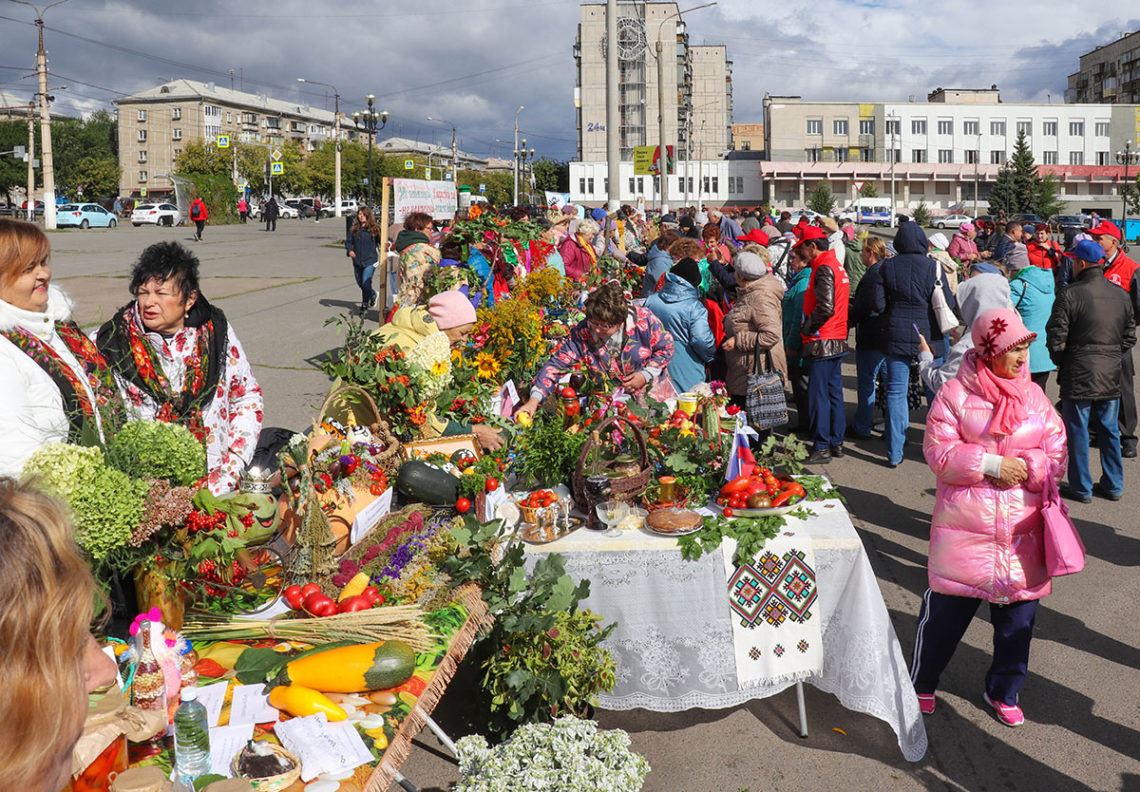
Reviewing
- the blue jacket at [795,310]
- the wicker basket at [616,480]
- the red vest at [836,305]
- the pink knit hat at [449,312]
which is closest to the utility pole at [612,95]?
the blue jacket at [795,310]

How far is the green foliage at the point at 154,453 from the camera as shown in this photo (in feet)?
9.02

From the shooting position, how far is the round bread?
3857 mm

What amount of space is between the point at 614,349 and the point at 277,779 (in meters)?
3.61

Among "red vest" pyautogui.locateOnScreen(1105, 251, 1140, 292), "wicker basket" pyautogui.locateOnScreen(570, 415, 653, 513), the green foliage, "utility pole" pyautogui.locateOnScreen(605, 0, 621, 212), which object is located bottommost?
"wicker basket" pyautogui.locateOnScreen(570, 415, 653, 513)

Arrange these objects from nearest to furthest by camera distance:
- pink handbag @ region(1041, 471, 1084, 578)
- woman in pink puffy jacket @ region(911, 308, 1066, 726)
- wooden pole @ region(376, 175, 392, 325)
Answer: pink handbag @ region(1041, 471, 1084, 578) → woman in pink puffy jacket @ region(911, 308, 1066, 726) → wooden pole @ region(376, 175, 392, 325)

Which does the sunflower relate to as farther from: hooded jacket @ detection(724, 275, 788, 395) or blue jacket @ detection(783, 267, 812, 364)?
blue jacket @ detection(783, 267, 812, 364)

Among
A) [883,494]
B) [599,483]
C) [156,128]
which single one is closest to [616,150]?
[883,494]

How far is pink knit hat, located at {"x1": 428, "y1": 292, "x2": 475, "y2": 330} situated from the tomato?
2606 millimetres

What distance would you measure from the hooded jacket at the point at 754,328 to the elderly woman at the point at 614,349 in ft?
5.84

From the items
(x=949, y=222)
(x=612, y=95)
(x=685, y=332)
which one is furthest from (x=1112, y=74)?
(x=685, y=332)

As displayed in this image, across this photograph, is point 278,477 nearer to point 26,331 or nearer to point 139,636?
point 26,331

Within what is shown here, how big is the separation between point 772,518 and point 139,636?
241 centimetres

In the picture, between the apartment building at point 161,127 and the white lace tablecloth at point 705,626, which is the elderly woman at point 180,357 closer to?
the white lace tablecloth at point 705,626

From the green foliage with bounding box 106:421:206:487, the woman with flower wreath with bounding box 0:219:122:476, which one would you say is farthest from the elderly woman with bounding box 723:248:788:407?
the green foliage with bounding box 106:421:206:487
